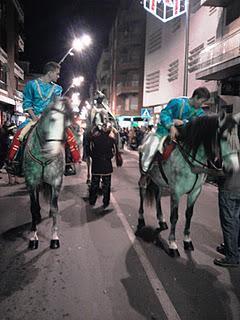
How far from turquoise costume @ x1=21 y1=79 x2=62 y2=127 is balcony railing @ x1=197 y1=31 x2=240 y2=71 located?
11684mm

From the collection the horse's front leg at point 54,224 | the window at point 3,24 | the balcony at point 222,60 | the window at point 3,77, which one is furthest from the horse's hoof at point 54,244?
the window at point 3,24

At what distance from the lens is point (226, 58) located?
1598cm

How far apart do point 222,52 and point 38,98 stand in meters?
13.4

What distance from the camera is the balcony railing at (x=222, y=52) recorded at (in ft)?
50.2

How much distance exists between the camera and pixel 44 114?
496 cm

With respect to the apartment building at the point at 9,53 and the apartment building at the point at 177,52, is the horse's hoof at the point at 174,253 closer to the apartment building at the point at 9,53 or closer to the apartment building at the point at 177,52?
the apartment building at the point at 177,52

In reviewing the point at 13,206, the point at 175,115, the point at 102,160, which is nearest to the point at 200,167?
the point at 175,115

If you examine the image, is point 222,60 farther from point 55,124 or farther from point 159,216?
point 55,124

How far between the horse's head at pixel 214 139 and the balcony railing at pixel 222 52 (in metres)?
11.6

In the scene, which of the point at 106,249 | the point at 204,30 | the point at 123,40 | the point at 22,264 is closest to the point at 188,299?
the point at 106,249

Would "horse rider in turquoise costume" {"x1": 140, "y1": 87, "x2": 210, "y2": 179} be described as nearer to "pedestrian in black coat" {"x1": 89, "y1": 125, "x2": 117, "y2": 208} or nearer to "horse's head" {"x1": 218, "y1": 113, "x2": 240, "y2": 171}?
"horse's head" {"x1": 218, "y1": 113, "x2": 240, "y2": 171}

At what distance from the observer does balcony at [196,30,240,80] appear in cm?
1532

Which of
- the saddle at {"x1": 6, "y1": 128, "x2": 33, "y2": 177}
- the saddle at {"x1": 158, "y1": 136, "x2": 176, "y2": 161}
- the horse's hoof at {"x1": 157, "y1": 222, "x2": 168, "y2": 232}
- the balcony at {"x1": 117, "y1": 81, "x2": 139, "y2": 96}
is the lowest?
the horse's hoof at {"x1": 157, "y1": 222, "x2": 168, "y2": 232}

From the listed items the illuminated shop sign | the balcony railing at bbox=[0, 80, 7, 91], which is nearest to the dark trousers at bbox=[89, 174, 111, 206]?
the illuminated shop sign
